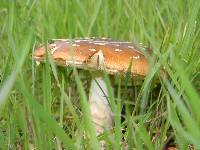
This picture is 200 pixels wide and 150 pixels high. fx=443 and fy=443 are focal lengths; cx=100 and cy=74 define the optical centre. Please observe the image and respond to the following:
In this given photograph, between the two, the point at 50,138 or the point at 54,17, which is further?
the point at 54,17

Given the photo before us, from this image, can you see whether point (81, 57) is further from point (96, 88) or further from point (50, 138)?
point (50, 138)

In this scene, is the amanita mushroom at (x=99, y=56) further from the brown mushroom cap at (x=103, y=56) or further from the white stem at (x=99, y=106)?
the white stem at (x=99, y=106)

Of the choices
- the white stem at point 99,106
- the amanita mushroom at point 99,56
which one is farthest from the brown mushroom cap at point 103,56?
the white stem at point 99,106

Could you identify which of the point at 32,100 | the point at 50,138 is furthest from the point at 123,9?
the point at 32,100

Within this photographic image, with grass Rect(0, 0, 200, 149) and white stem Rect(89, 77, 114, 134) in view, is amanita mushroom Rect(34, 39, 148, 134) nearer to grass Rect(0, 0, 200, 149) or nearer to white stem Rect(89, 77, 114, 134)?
grass Rect(0, 0, 200, 149)

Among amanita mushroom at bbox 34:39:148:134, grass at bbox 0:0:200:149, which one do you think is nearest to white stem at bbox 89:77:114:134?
grass at bbox 0:0:200:149

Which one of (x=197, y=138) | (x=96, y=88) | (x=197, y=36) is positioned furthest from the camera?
(x=96, y=88)

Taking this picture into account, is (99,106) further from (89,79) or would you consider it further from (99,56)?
(99,56)
